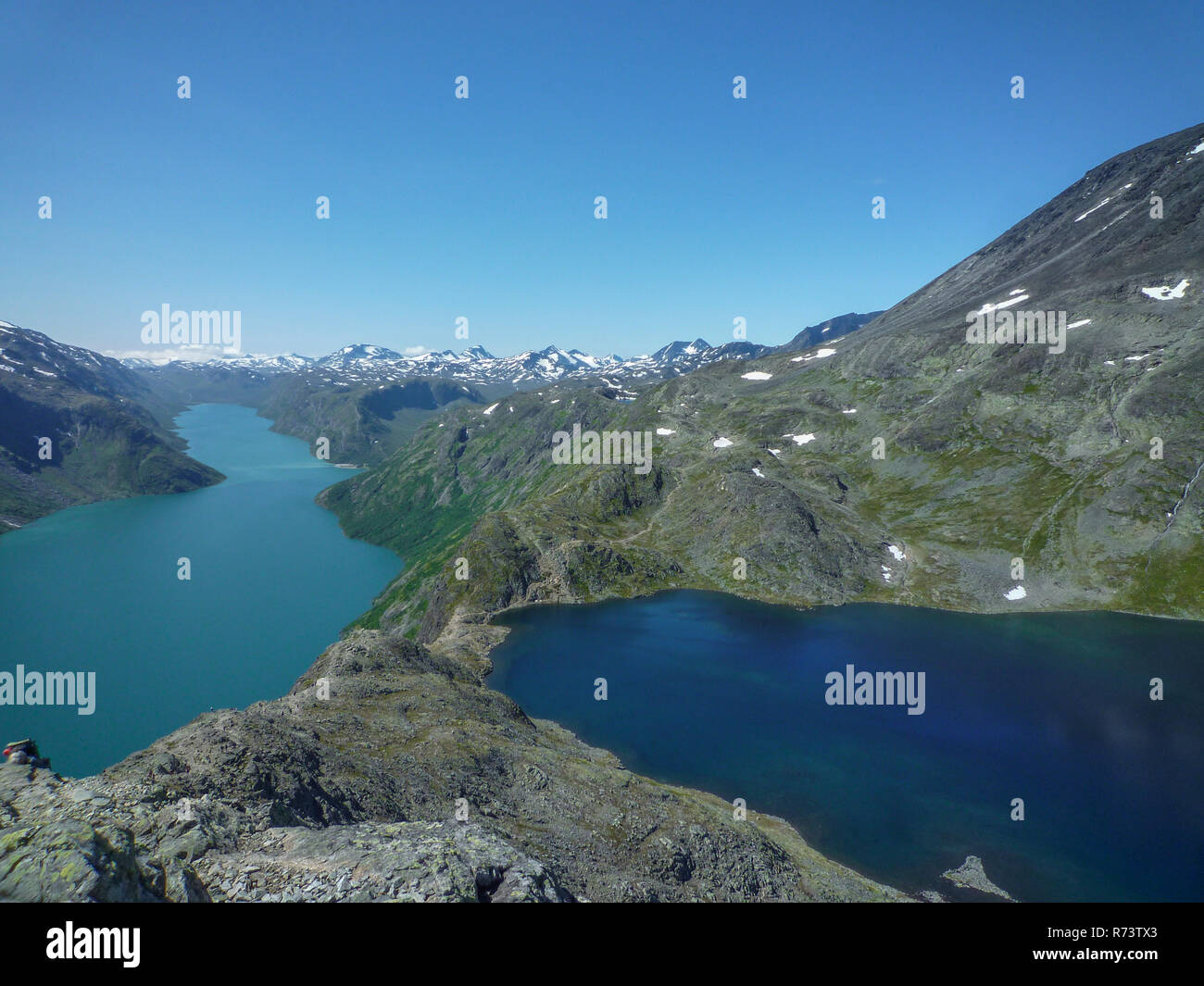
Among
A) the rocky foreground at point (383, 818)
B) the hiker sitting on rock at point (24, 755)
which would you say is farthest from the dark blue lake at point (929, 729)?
the hiker sitting on rock at point (24, 755)

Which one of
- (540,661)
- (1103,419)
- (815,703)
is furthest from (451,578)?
(1103,419)

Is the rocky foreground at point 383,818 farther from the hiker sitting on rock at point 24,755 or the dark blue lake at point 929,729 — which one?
the dark blue lake at point 929,729

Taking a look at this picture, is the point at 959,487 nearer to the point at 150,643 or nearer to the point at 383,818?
the point at 383,818

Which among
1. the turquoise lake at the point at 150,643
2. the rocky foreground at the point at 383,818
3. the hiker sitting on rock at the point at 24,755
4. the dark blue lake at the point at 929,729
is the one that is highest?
the hiker sitting on rock at the point at 24,755

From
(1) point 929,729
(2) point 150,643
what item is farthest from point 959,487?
(2) point 150,643

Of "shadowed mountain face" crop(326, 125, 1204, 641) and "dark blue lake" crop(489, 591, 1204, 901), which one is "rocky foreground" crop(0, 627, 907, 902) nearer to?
"dark blue lake" crop(489, 591, 1204, 901)
